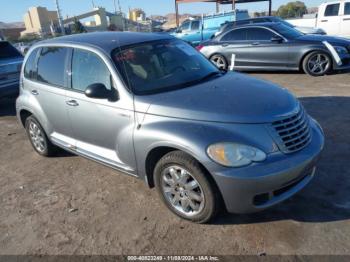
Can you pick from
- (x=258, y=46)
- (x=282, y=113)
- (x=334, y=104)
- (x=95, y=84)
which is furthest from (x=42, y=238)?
(x=258, y=46)

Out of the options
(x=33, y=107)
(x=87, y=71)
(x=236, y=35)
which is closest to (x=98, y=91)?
(x=87, y=71)

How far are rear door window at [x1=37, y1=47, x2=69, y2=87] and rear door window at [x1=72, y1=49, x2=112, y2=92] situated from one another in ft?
0.79

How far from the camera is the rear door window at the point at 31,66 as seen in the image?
4.93 meters

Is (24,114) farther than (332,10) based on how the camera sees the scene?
No

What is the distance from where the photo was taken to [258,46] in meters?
10.0

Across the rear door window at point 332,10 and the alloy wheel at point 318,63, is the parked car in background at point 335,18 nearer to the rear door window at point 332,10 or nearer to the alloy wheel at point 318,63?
the rear door window at point 332,10

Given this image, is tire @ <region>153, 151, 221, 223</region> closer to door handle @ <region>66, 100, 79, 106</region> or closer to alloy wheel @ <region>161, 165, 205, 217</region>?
alloy wheel @ <region>161, 165, 205, 217</region>

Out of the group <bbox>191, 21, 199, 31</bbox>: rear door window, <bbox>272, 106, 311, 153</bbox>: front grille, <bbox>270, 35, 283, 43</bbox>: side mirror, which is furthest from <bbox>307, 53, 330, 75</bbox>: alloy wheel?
<bbox>191, 21, 199, 31</bbox>: rear door window

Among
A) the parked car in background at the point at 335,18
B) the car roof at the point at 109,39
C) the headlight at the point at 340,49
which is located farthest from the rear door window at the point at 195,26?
the car roof at the point at 109,39

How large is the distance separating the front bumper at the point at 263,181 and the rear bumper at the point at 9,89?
699 cm

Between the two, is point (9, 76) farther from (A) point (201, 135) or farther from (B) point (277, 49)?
(B) point (277, 49)

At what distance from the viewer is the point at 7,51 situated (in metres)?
8.94

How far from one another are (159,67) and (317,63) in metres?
6.75

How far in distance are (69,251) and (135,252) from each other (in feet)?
2.07
